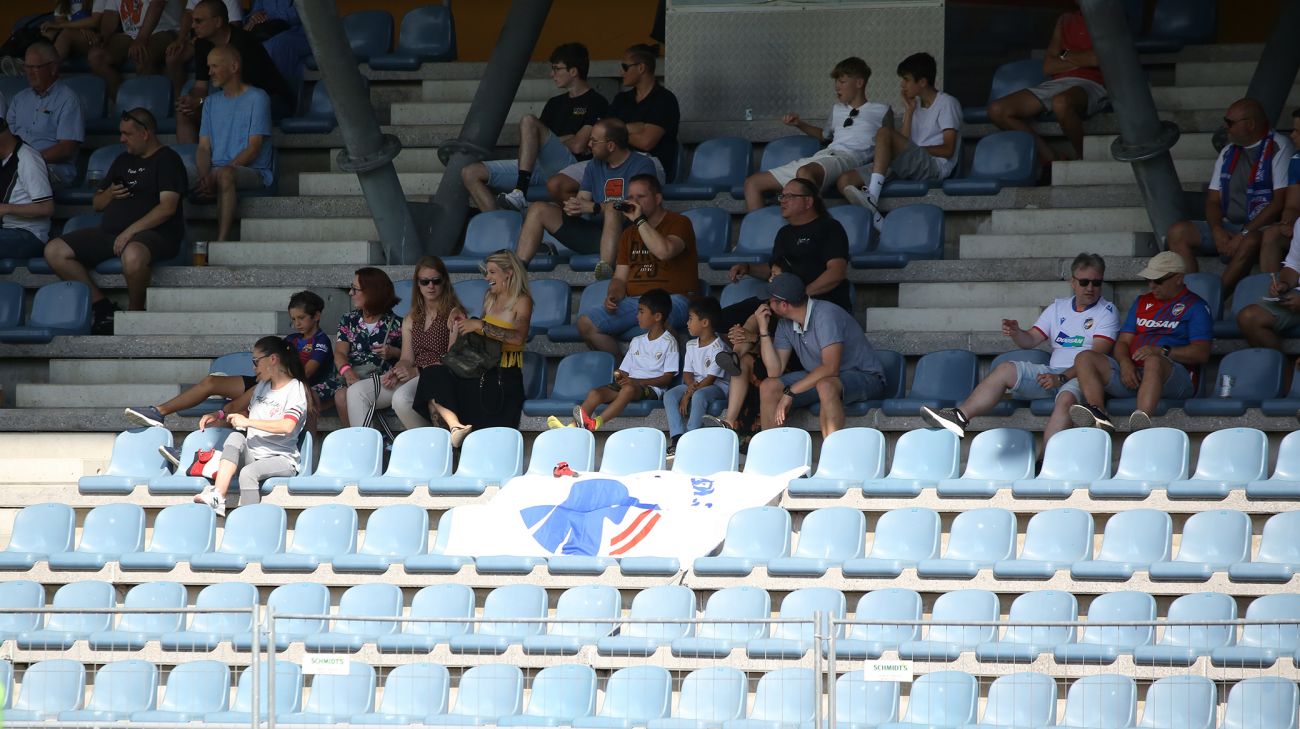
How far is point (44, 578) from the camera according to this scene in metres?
8.71

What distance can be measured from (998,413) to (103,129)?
6.89 m

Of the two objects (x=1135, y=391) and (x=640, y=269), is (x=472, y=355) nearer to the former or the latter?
(x=640, y=269)

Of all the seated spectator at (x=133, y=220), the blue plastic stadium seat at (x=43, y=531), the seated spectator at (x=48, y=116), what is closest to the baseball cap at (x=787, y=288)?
the blue plastic stadium seat at (x=43, y=531)

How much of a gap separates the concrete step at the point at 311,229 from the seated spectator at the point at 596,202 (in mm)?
1285

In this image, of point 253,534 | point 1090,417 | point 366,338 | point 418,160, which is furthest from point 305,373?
point 1090,417

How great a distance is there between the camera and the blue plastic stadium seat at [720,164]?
11164 millimetres

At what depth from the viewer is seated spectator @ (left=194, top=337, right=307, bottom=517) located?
29.2 ft

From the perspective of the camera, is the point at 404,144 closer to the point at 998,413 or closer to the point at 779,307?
the point at 779,307

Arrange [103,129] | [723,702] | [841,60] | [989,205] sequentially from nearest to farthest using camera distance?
[723,702]
[989,205]
[841,60]
[103,129]

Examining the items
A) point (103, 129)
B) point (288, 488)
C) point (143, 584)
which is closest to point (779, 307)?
point (288, 488)

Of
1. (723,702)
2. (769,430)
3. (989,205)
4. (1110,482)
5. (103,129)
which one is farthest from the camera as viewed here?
(103,129)

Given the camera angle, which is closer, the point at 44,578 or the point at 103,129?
the point at 44,578

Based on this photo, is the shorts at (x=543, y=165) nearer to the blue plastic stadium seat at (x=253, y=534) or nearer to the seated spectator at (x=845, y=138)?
the seated spectator at (x=845, y=138)

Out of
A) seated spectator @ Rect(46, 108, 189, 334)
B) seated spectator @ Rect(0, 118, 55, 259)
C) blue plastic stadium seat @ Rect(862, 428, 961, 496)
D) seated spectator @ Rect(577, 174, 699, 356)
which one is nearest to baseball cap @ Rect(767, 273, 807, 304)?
seated spectator @ Rect(577, 174, 699, 356)
